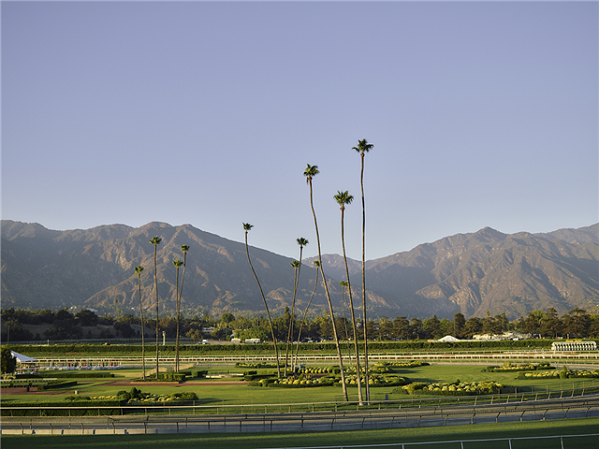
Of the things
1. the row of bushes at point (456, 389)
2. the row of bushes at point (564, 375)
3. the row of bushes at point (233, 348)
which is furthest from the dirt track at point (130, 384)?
the row of bushes at point (233, 348)

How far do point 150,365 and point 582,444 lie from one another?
82.0 meters

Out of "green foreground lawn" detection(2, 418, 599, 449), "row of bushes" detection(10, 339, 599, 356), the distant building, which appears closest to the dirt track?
"green foreground lawn" detection(2, 418, 599, 449)

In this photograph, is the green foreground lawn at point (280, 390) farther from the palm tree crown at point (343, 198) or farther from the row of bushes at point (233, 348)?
the row of bushes at point (233, 348)

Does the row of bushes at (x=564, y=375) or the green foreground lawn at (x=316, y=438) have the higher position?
the green foreground lawn at (x=316, y=438)

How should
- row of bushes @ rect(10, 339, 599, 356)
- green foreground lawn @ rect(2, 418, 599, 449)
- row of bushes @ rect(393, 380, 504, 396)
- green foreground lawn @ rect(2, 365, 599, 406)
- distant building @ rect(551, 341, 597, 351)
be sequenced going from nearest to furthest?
green foreground lawn @ rect(2, 418, 599, 449)
row of bushes @ rect(393, 380, 504, 396)
green foreground lawn @ rect(2, 365, 599, 406)
distant building @ rect(551, 341, 597, 351)
row of bushes @ rect(10, 339, 599, 356)

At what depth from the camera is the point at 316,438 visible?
25.9 metres

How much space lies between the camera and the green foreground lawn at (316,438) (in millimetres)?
24359

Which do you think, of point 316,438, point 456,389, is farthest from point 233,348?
point 316,438

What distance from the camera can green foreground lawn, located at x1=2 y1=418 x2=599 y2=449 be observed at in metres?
24.4

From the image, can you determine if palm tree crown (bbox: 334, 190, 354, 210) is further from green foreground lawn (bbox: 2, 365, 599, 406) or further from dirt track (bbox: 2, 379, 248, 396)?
dirt track (bbox: 2, 379, 248, 396)

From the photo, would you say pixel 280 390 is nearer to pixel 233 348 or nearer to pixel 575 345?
pixel 575 345

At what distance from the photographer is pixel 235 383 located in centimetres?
6022

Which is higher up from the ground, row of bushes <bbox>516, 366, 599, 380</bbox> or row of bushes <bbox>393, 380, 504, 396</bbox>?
row of bushes <bbox>393, 380, 504, 396</bbox>


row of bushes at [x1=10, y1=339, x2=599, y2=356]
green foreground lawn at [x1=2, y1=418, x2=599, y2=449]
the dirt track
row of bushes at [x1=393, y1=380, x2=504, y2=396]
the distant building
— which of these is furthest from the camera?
row of bushes at [x1=10, y1=339, x2=599, y2=356]
